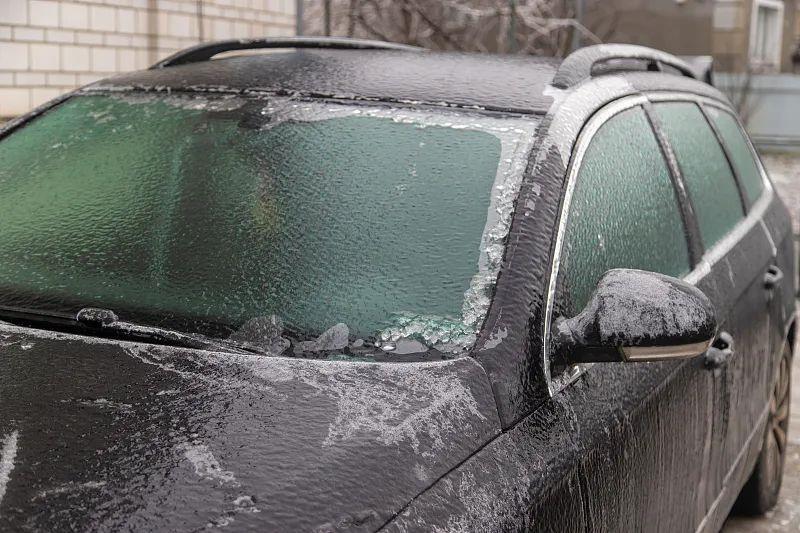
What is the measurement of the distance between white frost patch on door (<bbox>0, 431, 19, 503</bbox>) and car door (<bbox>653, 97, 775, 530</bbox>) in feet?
5.95

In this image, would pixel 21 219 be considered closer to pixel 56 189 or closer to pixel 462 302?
pixel 56 189

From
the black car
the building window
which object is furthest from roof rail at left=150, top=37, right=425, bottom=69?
the building window

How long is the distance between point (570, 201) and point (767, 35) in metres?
25.8

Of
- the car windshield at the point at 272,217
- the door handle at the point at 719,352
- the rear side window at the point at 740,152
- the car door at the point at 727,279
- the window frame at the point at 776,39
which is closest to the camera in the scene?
the car windshield at the point at 272,217

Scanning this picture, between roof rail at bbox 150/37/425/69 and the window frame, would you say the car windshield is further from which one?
the window frame

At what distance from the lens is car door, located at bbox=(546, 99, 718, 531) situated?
2127 millimetres

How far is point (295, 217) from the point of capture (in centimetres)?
227

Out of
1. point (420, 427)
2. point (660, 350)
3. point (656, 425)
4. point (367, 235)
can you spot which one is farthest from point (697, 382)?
point (420, 427)

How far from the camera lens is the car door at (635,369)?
6.98 ft

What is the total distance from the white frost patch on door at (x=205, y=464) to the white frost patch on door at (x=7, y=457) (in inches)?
8.8

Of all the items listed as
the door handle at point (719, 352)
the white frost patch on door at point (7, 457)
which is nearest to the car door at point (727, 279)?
the door handle at point (719, 352)

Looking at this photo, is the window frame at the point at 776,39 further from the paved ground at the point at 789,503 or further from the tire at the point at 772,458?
the tire at the point at 772,458

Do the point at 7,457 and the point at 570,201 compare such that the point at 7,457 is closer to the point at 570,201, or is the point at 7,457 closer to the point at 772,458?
the point at 570,201

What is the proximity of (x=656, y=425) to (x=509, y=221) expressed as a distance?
583 millimetres
